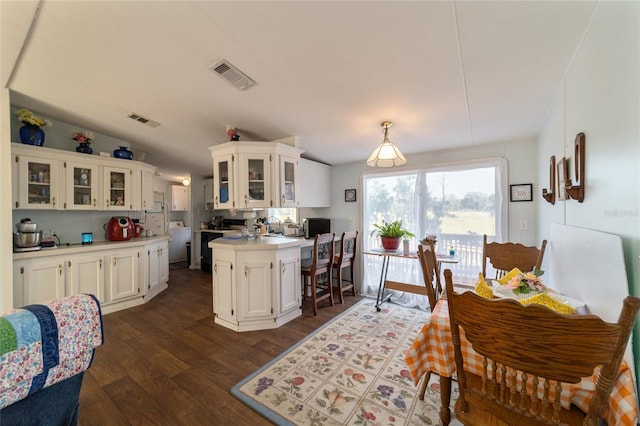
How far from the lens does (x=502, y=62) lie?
5.13 feet

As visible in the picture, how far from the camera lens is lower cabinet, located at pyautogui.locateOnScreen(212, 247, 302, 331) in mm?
2684

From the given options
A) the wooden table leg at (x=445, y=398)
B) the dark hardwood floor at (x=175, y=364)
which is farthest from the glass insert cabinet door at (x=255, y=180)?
the wooden table leg at (x=445, y=398)

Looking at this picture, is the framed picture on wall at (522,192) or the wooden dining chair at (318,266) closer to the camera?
the framed picture on wall at (522,192)

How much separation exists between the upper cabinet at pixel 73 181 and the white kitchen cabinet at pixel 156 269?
72 centimetres

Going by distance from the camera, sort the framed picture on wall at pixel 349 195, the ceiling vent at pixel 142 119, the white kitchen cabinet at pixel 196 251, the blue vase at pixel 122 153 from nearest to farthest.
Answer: the ceiling vent at pixel 142 119, the blue vase at pixel 122 153, the framed picture on wall at pixel 349 195, the white kitchen cabinet at pixel 196 251

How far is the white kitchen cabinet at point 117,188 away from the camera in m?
3.42

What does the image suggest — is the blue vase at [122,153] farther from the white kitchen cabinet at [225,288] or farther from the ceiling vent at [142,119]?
the white kitchen cabinet at [225,288]

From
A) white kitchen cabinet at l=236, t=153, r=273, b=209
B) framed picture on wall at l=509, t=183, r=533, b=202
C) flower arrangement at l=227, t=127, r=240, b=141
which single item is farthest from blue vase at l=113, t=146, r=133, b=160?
framed picture on wall at l=509, t=183, r=533, b=202

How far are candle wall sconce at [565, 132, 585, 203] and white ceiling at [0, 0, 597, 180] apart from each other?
548mm

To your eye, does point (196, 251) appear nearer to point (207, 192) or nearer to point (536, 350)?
point (207, 192)

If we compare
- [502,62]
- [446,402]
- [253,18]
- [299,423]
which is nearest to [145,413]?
[299,423]

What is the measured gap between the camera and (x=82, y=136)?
3.29 meters

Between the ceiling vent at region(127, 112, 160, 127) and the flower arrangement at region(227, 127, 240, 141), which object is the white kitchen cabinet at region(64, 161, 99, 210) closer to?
the ceiling vent at region(127, 112, 160, 127)

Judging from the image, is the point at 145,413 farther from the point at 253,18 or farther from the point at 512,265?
the point at 512,265
